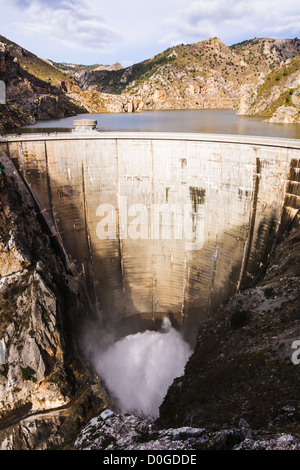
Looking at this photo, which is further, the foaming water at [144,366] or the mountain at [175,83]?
the mountain at [175,83]

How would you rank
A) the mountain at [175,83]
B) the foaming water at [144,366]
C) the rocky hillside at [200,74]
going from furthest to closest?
the rocky hillside at [200,74], the mountain at [175,83], the foaming water at [144,366]

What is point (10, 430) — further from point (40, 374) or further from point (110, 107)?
point (110, 107)

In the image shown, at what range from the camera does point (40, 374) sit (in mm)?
17422

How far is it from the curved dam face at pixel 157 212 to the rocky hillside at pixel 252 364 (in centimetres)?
359

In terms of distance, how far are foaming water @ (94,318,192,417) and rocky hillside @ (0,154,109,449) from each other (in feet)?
7.08

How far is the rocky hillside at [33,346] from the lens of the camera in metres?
16.8

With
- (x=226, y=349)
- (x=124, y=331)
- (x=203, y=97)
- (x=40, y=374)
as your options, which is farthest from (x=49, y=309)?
(x=203, y=97)

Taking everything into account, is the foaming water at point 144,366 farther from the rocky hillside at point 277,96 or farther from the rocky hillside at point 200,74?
the rocky hillside at point 200,74

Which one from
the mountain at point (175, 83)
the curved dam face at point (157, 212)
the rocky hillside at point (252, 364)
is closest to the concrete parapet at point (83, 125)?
the curved dam face at point (157, 212)

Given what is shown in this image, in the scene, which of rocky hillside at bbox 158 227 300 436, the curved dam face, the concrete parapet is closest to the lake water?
the concrete parapet

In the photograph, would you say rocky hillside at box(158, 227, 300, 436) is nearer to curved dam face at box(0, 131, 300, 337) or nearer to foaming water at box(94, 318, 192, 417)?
curved dam face at box(0, 131, 300, 337)

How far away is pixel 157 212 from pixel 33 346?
11.9m

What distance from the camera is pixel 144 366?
73.5 feet

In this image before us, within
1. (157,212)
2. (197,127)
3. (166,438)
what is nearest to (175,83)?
(197,127)
